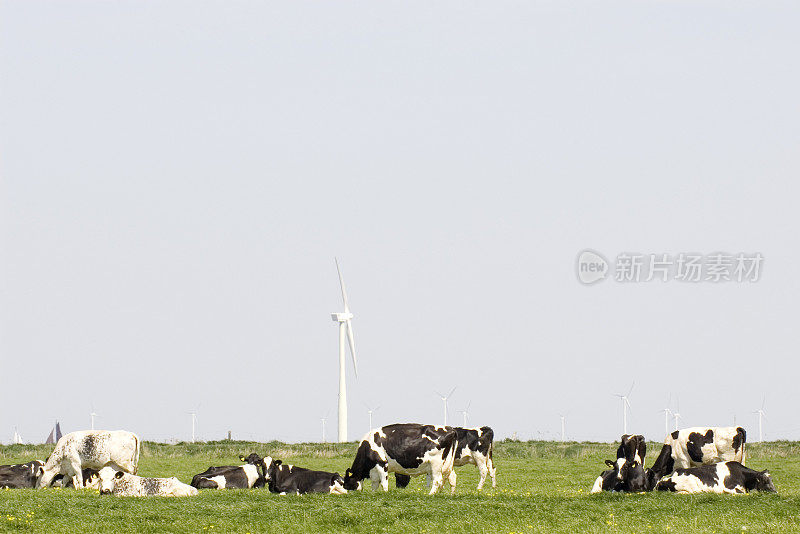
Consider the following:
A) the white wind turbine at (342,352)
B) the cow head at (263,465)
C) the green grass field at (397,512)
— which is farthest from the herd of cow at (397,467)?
the white wind turbine at (342,352)

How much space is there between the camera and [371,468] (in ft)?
100

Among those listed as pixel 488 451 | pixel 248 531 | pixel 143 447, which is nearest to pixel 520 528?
pixel 248 531

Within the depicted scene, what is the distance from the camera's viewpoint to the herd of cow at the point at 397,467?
29469 mm

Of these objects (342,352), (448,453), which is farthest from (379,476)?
(342,352)

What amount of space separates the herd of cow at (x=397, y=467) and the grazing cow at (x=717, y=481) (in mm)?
26

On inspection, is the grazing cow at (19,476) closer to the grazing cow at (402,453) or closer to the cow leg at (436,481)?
the grazing cow at (402,453)

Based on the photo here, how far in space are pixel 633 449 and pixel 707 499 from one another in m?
6.71

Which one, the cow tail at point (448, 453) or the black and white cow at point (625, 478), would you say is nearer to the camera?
the black and white cow at point (625, 478)

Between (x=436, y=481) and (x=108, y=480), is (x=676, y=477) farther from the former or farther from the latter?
(x=108, y=480)

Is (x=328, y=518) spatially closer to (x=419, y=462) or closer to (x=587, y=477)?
(x=419, y=462)

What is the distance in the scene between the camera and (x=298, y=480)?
32.2 meters

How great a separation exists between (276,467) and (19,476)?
10581 millimetres

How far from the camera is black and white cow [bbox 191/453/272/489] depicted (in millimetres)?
35031

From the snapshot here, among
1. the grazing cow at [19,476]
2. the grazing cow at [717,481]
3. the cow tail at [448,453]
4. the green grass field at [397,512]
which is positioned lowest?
the grazing cow at [19,476]
